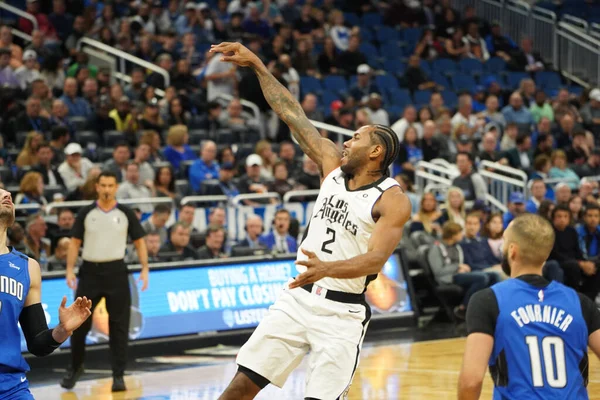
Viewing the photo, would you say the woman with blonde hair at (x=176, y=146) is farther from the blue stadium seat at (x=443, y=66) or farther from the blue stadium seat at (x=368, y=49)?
the blue stadium seat at (x=443, y=66)

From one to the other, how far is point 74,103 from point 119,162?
2342 mm

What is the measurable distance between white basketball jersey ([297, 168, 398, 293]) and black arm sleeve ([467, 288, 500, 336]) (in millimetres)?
1867

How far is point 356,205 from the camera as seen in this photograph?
263 inches

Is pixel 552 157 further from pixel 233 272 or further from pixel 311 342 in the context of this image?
pixel 311 342

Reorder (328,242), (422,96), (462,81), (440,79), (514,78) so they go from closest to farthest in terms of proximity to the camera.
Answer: (328,242), (422,96), (440,79), (462,81), (514,78)

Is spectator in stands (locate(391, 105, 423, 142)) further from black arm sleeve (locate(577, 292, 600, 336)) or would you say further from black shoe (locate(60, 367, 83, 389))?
black arm sleeve (locate(577, 292, 600, 336))

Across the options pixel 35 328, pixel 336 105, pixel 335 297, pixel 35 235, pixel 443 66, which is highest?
pixel 35 328

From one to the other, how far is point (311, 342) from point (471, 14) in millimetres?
20127

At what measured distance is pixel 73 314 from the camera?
5520 mm

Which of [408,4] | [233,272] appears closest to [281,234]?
[233,272]

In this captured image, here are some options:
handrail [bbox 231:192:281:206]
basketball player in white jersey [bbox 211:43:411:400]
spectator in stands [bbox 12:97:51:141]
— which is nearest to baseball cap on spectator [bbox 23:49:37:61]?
spectator in stands [bbox 12:97:51:141]

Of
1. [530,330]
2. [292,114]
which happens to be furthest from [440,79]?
[530,330]

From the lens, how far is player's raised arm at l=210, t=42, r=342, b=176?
23.5 ft

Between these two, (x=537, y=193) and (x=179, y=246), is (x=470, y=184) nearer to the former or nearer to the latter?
(x=537, y=193)
